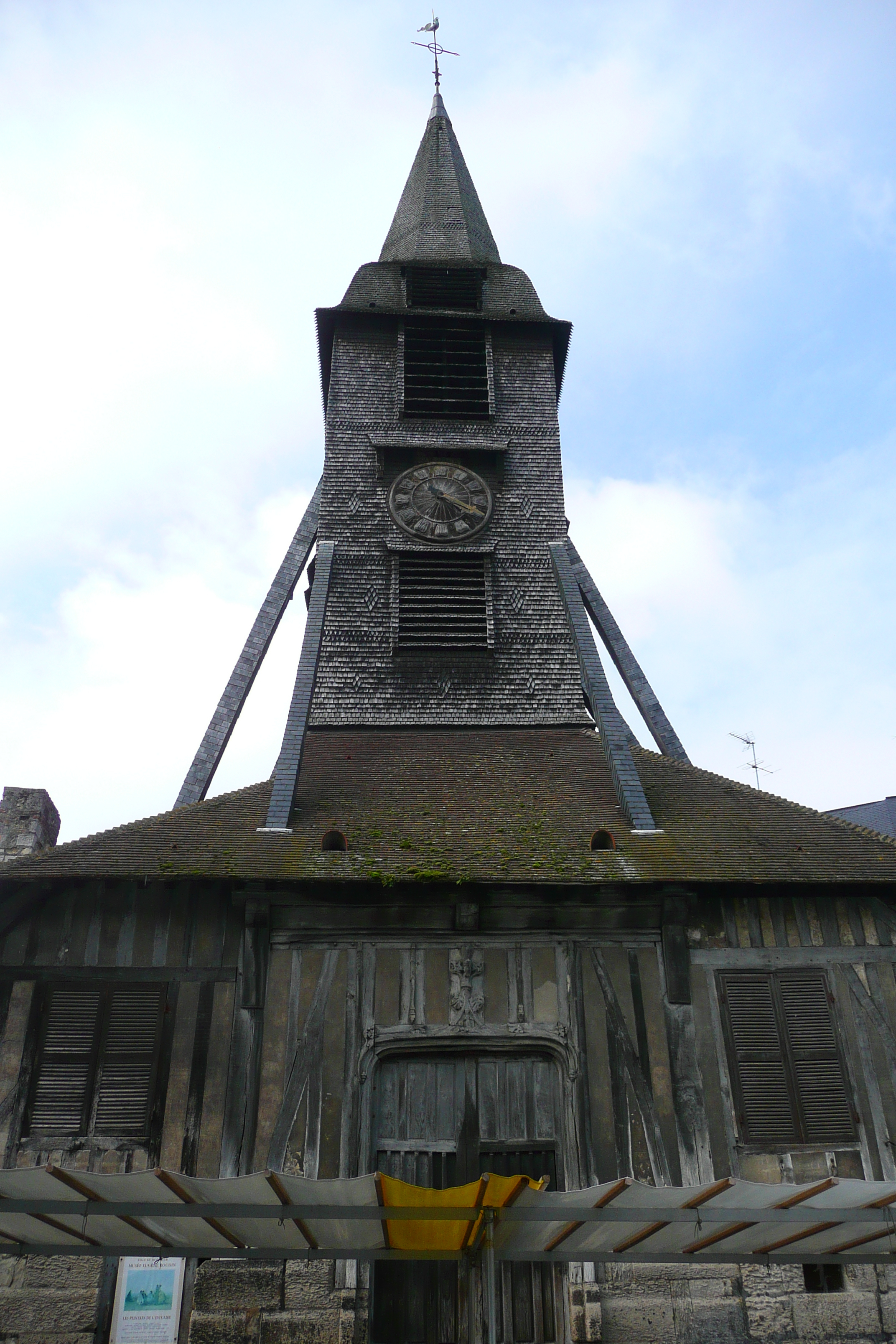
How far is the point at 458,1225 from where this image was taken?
16.5ft

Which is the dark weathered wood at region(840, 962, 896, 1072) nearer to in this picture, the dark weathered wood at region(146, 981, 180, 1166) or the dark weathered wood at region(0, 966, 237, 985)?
the dark weathered wood at region(0, 966, 237, 985)

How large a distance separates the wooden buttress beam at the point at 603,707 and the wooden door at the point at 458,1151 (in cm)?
234

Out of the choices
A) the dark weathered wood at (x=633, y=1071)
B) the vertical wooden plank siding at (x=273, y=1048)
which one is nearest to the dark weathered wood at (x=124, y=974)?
the vertical wooden plank siding at (x=273, y=1048)

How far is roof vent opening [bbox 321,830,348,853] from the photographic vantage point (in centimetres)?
783

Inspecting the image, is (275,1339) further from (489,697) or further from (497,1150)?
(489,697)

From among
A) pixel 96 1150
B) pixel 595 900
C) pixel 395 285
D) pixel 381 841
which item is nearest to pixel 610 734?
pixel 595 900

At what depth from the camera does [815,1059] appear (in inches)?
293

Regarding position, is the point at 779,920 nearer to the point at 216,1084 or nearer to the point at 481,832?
the point at 481,832

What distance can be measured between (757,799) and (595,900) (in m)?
2.50

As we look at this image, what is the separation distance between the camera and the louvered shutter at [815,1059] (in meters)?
7.21

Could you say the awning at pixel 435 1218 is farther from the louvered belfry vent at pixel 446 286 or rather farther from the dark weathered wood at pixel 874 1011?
the louvered belfry vent at pixel 446 286

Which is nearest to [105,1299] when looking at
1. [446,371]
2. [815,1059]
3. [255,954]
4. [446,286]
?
[255,954]

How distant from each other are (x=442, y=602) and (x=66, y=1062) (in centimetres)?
670

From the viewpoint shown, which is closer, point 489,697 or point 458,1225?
point 458,1225
